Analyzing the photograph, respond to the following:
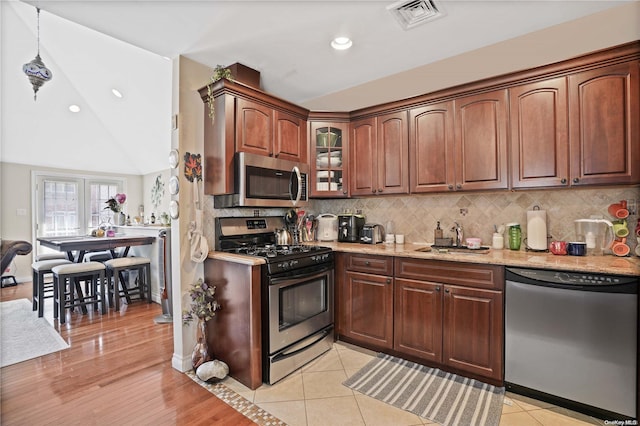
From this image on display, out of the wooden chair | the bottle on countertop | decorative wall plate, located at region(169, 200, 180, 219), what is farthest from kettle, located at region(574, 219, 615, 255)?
the wooden chair

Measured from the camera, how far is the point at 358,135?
3246 mm

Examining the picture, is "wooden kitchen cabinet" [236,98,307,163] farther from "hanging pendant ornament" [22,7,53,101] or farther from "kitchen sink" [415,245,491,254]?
"hanging pendant ornament" [22,7,53,101]

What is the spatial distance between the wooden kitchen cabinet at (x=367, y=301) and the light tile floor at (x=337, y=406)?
15.9 inches

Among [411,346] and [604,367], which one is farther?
[411,346]

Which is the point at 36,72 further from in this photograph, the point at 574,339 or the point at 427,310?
the point at 574,339

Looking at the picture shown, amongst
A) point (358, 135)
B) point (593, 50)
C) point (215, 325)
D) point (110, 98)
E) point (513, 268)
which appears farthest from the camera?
point (110, 98)

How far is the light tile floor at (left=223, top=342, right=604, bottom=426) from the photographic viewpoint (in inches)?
72.6

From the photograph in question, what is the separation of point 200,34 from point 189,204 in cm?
131

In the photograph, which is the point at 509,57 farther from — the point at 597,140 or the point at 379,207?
the point at 379,207

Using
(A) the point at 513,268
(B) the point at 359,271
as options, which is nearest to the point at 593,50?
(A) the point at 513,268

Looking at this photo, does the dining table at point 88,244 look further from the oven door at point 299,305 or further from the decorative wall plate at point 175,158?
the oven door at point 299,305

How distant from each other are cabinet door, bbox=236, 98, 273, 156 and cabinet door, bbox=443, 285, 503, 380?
1957 mm

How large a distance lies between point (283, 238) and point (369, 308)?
3.55ft

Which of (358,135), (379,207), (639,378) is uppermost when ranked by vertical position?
(358,135)
